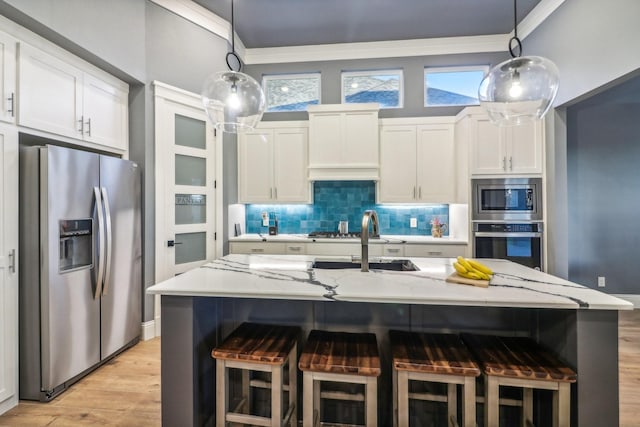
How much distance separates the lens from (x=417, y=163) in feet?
12.9

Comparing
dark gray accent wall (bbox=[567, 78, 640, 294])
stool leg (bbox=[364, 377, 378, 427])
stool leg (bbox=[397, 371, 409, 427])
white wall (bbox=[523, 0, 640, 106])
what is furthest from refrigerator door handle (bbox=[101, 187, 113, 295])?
dark gray accent wall (bbox=[567, 78, 640, 294])

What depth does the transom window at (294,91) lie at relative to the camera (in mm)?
4422

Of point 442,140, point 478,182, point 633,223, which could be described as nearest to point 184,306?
point 478,182

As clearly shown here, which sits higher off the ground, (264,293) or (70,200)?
(70,200)

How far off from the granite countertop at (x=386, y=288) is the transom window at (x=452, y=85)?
2951 mm

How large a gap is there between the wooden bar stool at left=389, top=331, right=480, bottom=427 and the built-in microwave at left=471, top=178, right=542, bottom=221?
7.56 ft

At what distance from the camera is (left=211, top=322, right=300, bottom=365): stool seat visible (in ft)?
4.90

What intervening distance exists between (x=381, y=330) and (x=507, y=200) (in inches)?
99.4

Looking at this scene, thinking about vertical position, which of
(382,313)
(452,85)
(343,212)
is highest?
(452,85)

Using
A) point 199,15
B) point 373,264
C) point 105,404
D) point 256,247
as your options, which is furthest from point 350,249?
point 199,15

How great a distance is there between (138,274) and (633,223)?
584 cm

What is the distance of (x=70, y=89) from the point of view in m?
2.46

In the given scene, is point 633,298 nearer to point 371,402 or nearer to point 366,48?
point 371,402

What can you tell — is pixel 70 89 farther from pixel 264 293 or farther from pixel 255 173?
pixel 264 293
